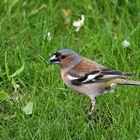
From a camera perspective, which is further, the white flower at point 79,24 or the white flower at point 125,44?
the white flower at point 79,24

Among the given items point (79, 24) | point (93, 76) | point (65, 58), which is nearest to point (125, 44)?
point (79, 24)

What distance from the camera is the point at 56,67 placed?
6102mm

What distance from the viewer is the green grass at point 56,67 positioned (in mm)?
5059

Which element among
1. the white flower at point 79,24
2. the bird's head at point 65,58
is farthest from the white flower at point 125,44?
the bird's head at point 65,58

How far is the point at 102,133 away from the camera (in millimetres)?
5047

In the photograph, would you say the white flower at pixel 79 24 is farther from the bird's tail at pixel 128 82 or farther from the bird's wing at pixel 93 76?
the bird's tail at pixel 128 82

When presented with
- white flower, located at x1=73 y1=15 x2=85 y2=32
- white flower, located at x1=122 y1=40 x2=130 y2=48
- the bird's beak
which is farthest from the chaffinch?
white flower, located at x1=73 y1=15 x2=85 y2=32

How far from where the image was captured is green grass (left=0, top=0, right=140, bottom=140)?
5059 millimetres

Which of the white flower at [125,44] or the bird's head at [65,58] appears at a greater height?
the bird's head at [65,58]

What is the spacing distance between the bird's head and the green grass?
262 mm

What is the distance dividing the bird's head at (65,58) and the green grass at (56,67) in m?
0.26

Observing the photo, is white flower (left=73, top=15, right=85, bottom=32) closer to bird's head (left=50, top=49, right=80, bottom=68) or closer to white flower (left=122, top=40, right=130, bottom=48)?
white flower (left=122, top=40, right=130, bottom=48)

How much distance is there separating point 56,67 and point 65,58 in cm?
51

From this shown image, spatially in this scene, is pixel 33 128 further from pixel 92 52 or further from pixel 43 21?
pixel 43 21
